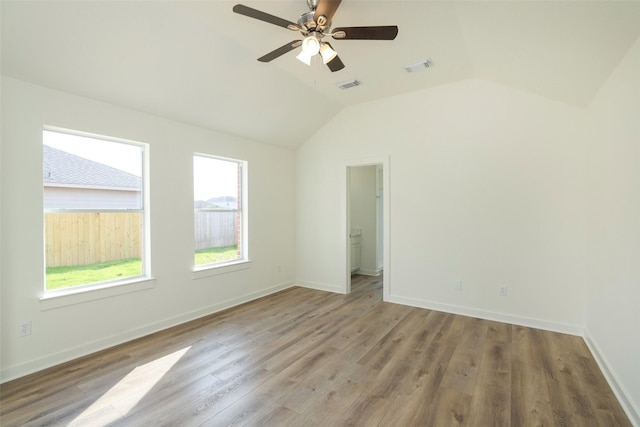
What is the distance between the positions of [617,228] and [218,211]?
442 cm

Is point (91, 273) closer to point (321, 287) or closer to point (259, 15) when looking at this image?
point (259, 15)

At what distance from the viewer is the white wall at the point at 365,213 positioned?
6.27 meters

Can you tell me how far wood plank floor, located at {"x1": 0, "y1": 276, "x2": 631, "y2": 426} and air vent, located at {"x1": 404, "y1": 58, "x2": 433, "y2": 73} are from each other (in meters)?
→ 3.14

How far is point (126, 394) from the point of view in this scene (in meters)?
2.23

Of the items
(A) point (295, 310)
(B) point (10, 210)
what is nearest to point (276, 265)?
(A) point (295, 310)

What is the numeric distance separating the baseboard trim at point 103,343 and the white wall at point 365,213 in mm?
2876

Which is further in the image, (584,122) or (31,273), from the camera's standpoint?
(584,122)

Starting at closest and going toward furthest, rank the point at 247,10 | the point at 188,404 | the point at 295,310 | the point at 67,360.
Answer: the point at 247,10, the point at 188,404, the point at 67,360, the point at 295,310

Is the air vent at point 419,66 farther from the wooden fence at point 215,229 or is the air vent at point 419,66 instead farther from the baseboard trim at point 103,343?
the baseboard trim at point 103,343

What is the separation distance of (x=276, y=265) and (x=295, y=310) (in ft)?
3.97

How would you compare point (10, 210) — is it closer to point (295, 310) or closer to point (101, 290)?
point (101, 290)

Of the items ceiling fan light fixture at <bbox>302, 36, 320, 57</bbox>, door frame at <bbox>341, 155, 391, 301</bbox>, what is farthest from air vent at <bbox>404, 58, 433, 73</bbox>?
ceiling fan light fixture at <bbox>302, 36, 320, 57</bbox>

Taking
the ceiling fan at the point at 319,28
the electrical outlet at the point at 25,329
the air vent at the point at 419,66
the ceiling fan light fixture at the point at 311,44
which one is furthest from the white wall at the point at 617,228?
the electrical outlet at the point at 25,329

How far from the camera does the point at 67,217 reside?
2.85 m
